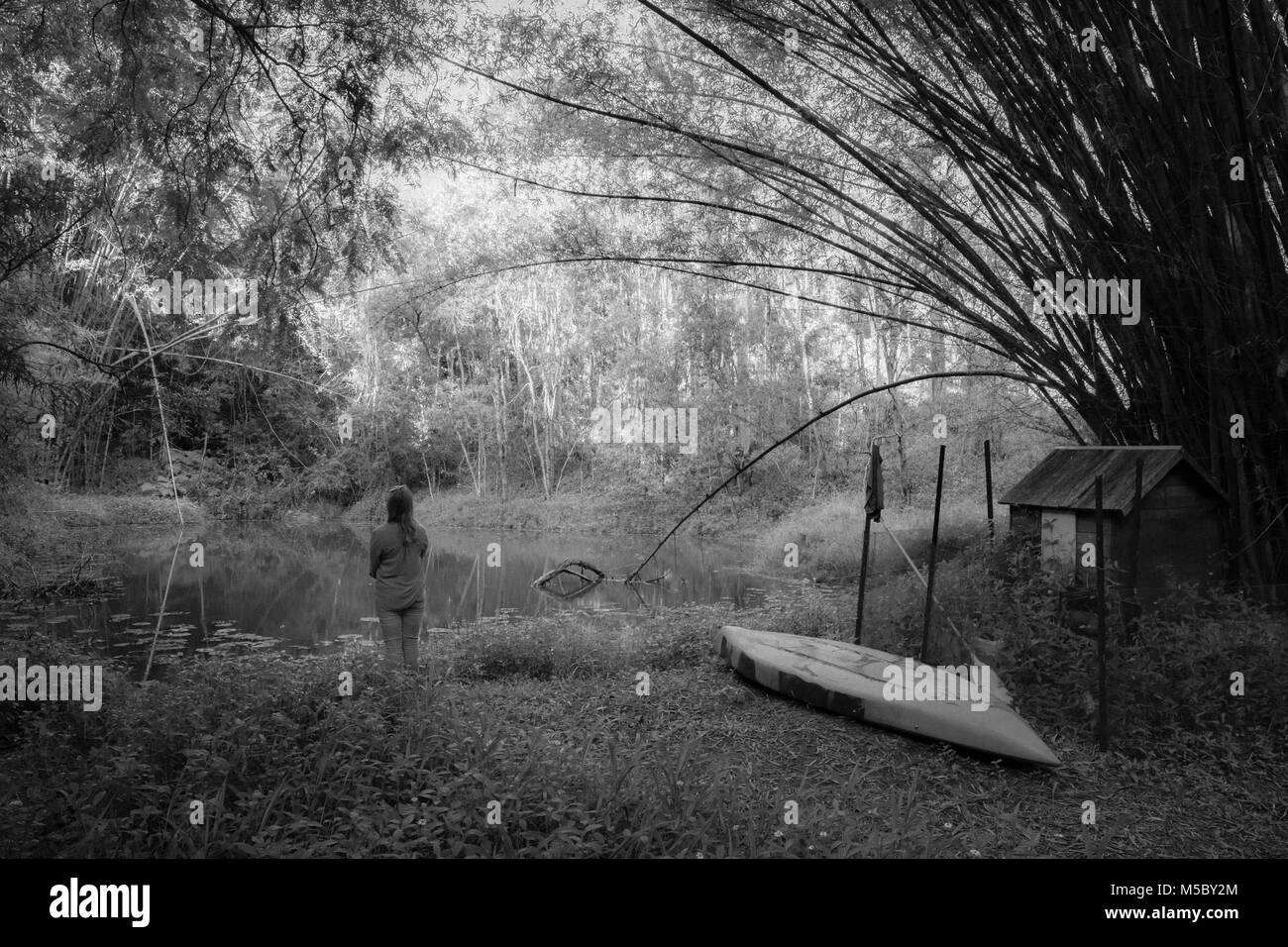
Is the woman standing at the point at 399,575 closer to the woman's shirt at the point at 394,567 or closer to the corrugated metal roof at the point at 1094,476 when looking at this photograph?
the woman's shirt at the point at 394,567

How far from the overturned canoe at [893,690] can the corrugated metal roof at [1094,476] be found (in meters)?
1.67

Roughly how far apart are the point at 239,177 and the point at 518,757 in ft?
11.4

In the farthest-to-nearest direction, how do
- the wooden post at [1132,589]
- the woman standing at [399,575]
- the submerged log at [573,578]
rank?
the submerged log at [573,578] → the woman standing at [399,575] → the wooden post at [1132,589]

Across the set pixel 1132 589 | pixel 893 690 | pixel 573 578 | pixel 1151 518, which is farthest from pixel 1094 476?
pixel 573 578

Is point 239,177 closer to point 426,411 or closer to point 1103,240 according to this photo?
point 1103,240

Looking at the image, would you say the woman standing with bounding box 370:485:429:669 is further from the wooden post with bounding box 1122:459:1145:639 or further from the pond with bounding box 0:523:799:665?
the wooden post with bounding box 1122:459:1145:639

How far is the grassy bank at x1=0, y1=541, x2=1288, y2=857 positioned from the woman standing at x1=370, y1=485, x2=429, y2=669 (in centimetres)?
27

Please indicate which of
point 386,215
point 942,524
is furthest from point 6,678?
point 942,524

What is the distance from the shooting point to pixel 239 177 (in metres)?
4.26

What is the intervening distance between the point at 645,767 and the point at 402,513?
2.52 meters

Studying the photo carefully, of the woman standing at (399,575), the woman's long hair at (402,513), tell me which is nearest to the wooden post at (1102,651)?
the woman standing at (399,575)

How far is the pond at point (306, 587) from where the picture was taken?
339 inches

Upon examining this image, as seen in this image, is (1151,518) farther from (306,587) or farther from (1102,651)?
(306,587)

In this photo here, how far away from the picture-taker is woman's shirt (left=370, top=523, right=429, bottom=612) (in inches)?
205
